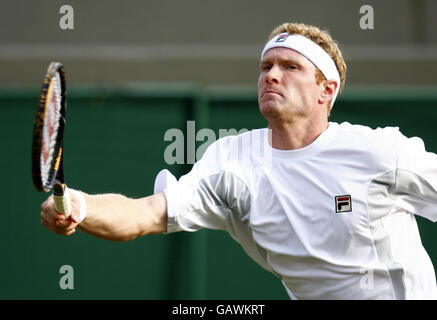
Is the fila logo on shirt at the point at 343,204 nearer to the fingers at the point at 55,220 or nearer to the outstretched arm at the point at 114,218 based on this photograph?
the outstretched arm at the point at 114,218

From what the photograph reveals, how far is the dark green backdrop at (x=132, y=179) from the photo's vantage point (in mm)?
6309

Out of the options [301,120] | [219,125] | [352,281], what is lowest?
[352,281]

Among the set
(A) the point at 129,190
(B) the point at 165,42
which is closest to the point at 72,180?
(A) the point at 129,190

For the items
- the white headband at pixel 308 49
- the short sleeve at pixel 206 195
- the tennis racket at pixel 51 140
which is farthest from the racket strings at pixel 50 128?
the white headband at pixel 308 49

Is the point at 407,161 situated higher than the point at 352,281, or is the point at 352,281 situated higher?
the point at 407,161

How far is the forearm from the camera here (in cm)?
341

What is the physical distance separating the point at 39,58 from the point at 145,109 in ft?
4.54

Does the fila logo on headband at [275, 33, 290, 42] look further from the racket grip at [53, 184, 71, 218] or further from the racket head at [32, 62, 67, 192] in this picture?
the racket grip at [53, 184, 71, 218]

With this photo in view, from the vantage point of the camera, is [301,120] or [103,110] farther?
[103,110]

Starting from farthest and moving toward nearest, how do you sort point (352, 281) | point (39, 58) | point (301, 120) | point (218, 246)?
point (39, 58), point (218, 246), point (301, 120), point (352, 281)

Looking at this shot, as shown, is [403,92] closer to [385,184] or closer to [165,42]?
[165,42]

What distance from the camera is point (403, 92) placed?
259 inches

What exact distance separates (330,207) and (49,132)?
1406mm

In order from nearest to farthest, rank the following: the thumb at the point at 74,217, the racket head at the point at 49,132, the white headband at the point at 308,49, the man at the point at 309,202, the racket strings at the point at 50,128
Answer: the racket head at the point at 49,132, the racket strings at the point at 50,128, the thumb at the point at 74,217, the man at the point at 309,202, the white headband at the point at 308,49
